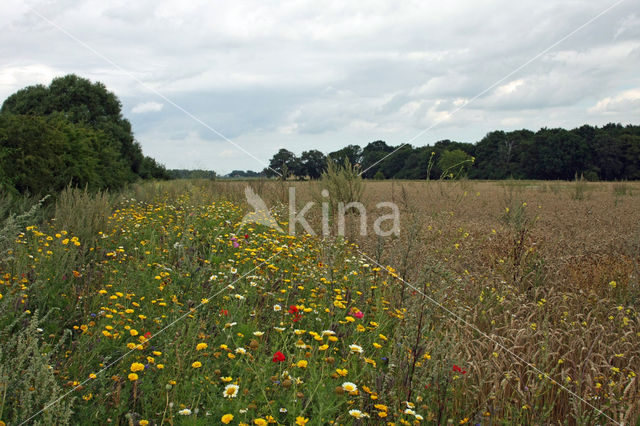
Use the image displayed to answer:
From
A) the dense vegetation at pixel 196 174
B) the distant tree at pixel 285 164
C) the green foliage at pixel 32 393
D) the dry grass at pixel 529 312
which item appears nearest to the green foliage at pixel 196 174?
the dense vegetation at pixel 196 174

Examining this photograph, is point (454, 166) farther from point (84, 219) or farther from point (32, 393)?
point (32, 393)

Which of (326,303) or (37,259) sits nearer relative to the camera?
(326,303)

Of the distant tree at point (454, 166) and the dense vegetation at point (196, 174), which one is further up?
the dense vegetation at point (196, 174)

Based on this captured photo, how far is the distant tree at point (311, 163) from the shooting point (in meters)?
11.5

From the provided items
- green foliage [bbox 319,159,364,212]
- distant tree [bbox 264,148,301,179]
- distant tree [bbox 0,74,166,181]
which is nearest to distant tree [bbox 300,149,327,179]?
distant tree [bbox 264,148,301,179]

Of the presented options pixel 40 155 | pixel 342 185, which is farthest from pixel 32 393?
pixel 342 185

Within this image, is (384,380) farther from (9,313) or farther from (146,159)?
(146,159)

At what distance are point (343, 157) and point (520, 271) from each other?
6.17 m

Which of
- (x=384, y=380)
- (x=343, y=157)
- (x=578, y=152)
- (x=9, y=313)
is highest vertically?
(x=578, y=152)

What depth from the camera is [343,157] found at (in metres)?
10.2

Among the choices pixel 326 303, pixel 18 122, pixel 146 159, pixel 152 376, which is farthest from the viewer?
pixel 146 159

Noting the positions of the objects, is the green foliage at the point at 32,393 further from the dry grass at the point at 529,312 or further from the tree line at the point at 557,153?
the tree line at the point at 557,153

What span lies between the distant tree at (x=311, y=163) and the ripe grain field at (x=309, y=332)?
545cm

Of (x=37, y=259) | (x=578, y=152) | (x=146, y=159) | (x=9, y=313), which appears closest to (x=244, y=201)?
(x=37, y=259)
